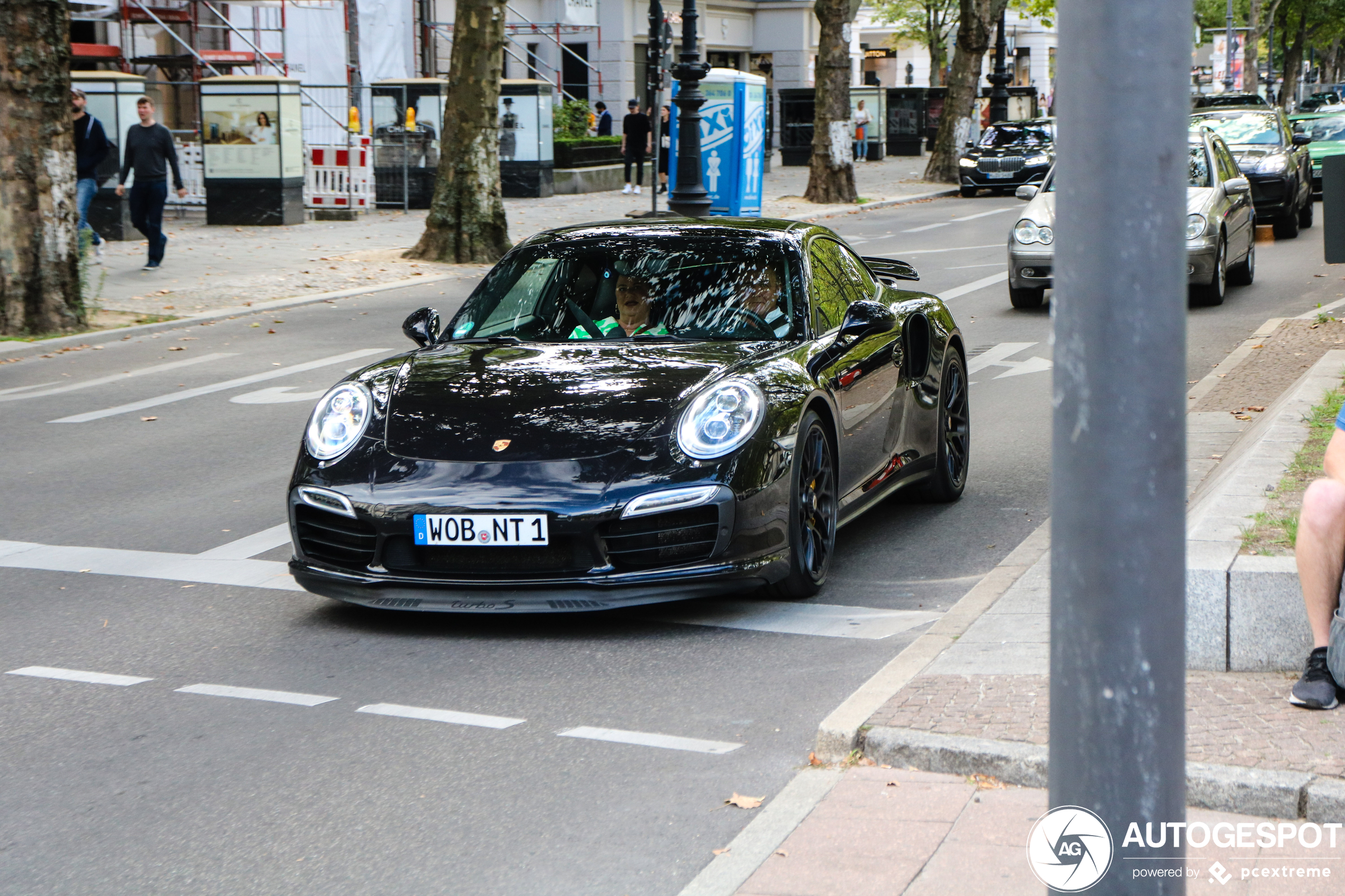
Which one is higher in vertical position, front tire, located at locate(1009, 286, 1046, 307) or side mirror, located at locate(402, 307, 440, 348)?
side mirror, located at locate(402, 307, 440, 348)

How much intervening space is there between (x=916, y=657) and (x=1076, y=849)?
107 inches

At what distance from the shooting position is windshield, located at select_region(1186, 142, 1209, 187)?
15.9 meters

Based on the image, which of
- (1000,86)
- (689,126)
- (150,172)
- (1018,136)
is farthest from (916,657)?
(1000,86)

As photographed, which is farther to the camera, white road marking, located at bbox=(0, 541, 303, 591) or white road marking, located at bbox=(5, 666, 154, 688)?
white road marking, located at bbox=(0, 541, 303, 591)

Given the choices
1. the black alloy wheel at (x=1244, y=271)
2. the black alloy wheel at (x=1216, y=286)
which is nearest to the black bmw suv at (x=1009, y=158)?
the black alloy wheel at (x=1244, y=271)

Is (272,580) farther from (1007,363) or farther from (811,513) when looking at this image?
(1007,363)

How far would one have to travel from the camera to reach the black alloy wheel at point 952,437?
7977mm

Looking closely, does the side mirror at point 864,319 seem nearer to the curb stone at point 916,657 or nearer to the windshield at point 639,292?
the windshield at point 639,292

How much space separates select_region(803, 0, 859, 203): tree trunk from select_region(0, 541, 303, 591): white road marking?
82.2 feet

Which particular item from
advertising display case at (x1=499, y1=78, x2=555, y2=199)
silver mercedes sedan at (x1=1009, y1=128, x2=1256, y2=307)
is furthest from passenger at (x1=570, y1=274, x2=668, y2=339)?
advertising display case at (x1=499, y1=78, x2=555, y2=199)

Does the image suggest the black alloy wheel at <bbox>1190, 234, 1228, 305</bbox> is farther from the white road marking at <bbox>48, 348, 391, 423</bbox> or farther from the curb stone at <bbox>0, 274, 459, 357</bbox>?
the curb stone at <bbox>0, 274, 459, 357</bbox>

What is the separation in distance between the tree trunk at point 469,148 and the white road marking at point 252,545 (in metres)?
13.8

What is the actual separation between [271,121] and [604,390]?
19.8 metres

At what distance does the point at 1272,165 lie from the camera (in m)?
21.8
